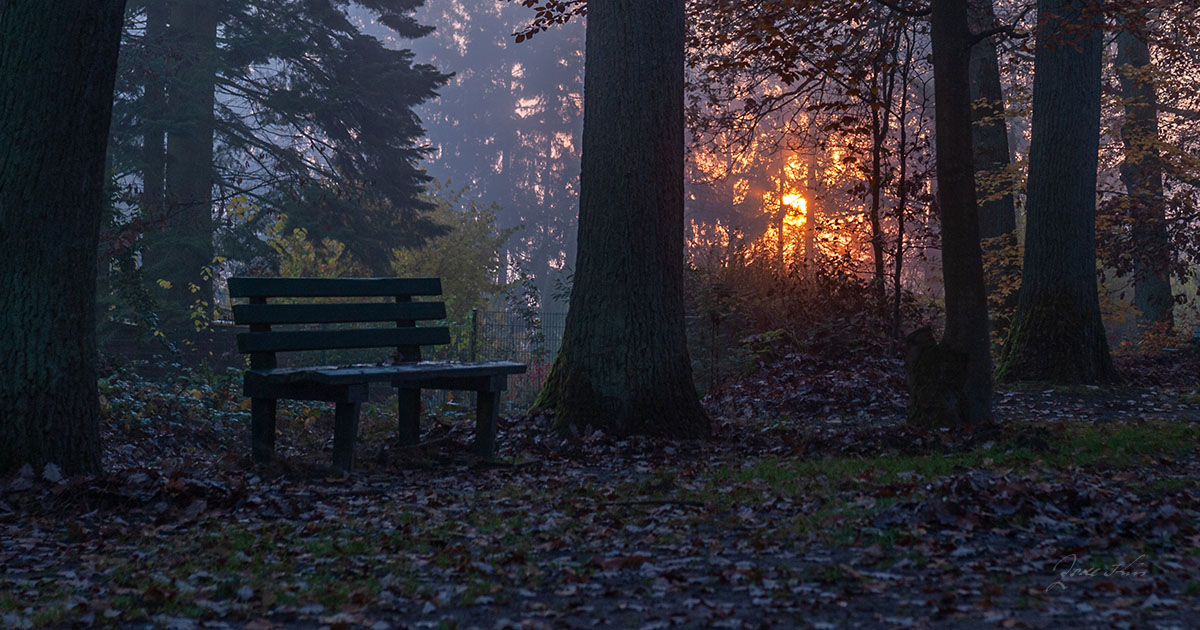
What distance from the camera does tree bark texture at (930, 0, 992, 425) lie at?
25.3ft

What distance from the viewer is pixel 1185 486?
541 centimetres

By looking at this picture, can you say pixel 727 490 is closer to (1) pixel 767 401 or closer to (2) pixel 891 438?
(2) pixel 891 438

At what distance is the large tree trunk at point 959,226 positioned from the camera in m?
7.72

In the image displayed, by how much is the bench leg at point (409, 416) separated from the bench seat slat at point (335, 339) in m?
0.41

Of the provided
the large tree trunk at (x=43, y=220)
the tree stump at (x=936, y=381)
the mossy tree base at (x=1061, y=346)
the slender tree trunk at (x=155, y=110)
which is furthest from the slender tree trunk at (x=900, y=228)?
the slender tree trunk at (x=155, y=110)

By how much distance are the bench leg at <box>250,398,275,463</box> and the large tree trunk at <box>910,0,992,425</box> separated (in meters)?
4.91

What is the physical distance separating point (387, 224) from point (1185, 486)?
22861mm

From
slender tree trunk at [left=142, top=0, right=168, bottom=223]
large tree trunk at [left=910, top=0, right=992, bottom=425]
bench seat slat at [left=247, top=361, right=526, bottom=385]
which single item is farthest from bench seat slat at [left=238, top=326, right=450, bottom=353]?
slender tree trunk at [left=142, top=0, right=168, bottom=223]

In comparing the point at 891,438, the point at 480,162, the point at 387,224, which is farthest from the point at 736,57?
the point at 480,162

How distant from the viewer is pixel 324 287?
23.1ft

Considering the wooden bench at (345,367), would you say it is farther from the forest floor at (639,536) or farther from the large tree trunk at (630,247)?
the large tree trunk at (630,247)

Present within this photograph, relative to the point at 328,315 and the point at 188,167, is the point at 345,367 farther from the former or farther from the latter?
the point at 188,167

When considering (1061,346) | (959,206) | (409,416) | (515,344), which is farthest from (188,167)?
(959,206)

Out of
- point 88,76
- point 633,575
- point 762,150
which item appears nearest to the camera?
point 633,575
